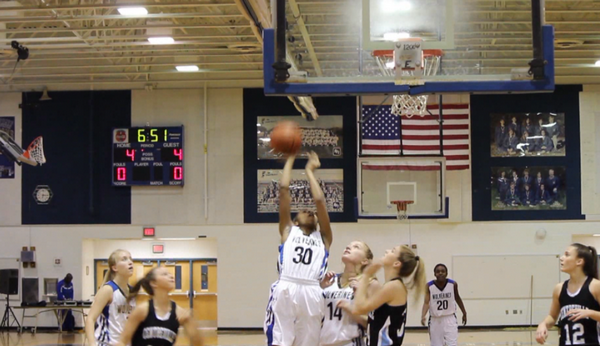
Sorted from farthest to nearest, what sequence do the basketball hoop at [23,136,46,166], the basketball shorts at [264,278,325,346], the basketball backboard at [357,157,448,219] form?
the basketball hoop at [23,136,46,166] < the basketball backboard at [357,157,448,219] < the basketball shorts at [264,278,325,346]

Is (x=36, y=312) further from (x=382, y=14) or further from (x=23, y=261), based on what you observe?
(x=382, y=14)

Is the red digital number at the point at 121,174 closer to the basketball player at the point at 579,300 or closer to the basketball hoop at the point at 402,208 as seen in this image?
the basketball hoop at the point at 402,208

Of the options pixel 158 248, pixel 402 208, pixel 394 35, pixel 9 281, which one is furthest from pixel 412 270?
pixel 9 281

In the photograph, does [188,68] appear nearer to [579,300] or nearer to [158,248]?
[158,248]

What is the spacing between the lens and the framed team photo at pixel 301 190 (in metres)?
16.1

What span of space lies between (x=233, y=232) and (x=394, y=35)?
1021 centimetres

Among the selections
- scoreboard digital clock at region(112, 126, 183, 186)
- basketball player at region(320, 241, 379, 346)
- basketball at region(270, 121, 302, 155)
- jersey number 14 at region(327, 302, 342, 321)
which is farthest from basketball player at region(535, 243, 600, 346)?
scoreboard digital clock at region(112, 126, 183, 186)

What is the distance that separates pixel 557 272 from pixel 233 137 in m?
7.52

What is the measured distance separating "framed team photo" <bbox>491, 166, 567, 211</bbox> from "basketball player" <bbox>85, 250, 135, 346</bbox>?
11.7 meters

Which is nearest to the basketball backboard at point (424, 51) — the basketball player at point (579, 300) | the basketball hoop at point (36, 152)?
the basketball player at point (579, 300)

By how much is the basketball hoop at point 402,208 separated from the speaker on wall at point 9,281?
827 centimetres

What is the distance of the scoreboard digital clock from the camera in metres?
16.2

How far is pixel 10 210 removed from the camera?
16.8 meters

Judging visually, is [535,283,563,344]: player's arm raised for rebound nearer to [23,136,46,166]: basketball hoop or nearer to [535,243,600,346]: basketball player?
[535,243,600,346]: basketball player
